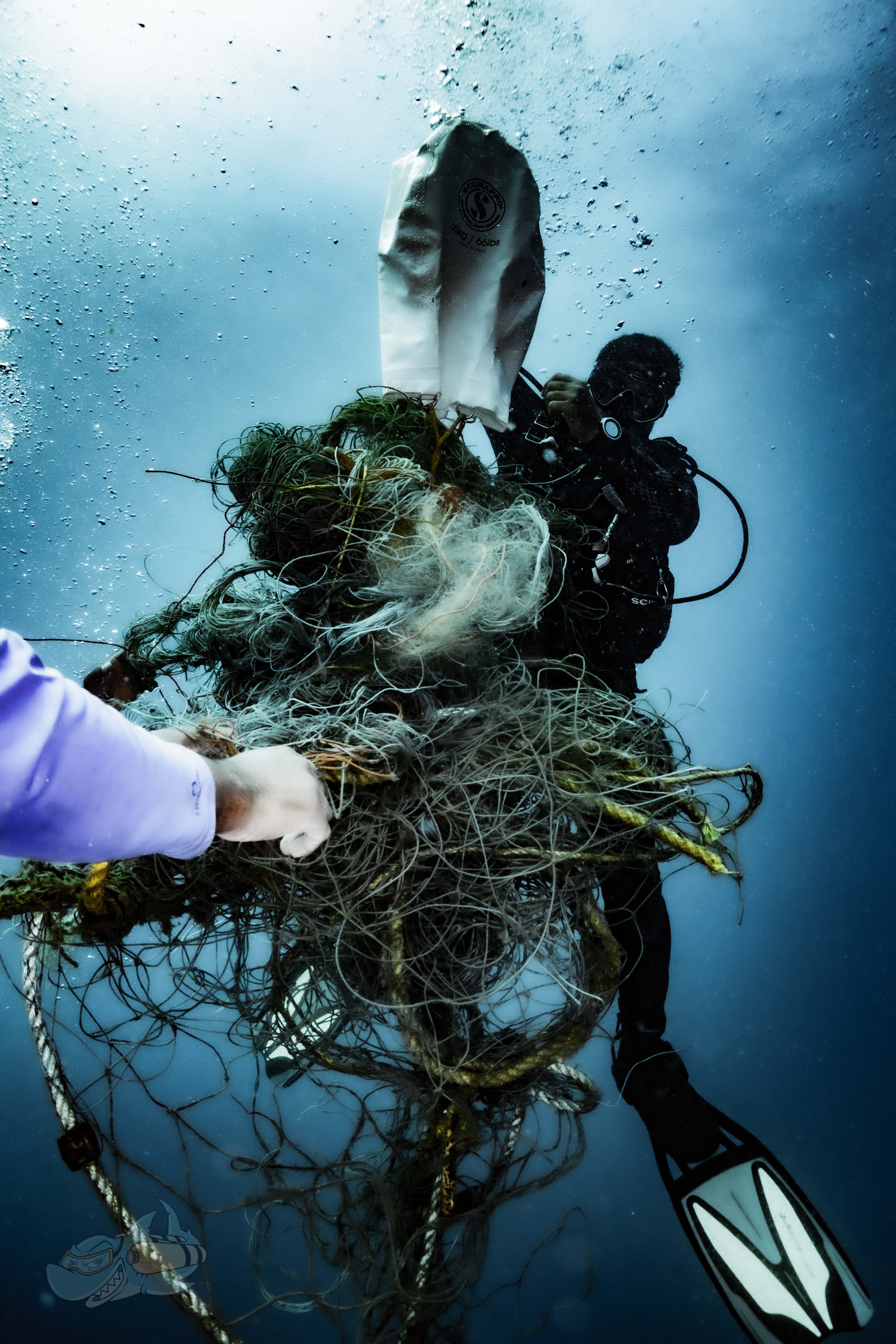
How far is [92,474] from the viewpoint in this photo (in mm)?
2424

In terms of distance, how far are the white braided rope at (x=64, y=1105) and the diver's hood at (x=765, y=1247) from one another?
1092 mm

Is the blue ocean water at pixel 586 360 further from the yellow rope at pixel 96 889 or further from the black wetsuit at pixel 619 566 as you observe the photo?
the yellow rope at pixel 96 889

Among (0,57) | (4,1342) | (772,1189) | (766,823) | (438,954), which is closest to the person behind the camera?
(438,954)

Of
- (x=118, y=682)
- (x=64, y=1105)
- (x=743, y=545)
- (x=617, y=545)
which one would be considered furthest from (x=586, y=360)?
(x=64, y=1105)

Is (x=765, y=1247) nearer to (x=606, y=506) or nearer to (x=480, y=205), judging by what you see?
(x=606, y=506)

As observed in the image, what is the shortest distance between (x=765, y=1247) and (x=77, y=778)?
1.93 meters

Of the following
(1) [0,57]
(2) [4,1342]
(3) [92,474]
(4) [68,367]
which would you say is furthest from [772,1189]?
(1) [0,57]

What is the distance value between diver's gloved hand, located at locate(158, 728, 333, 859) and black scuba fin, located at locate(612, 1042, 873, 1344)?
127 cm

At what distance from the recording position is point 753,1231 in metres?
1.67

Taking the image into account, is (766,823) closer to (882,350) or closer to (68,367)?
(882,350)

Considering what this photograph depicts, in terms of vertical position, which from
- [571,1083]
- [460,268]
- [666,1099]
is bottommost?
[666,1099]

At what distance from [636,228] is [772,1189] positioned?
9.62 ft

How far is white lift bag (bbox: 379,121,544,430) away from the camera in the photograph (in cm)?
143

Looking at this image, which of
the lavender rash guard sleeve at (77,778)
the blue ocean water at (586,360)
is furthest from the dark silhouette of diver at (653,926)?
the lavender rash guard sleeve at (77,778)
